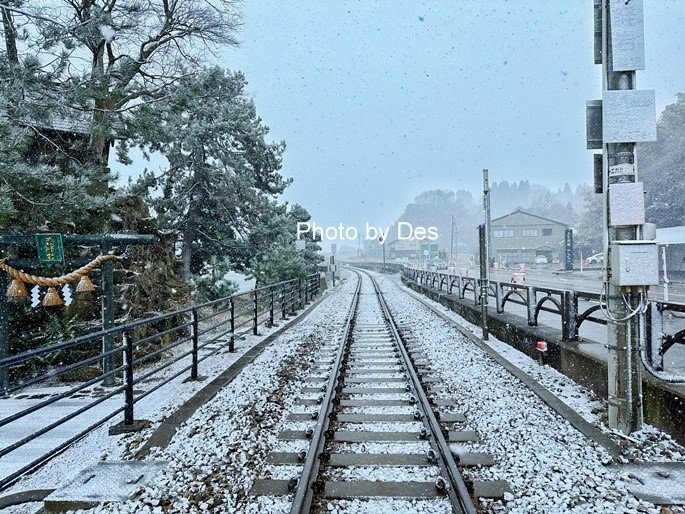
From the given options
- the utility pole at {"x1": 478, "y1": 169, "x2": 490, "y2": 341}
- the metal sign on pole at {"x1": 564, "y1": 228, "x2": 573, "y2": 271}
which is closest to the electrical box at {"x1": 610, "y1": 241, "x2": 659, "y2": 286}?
the utility pole at {"x1": 478, "y1": 169, "x2": 490, "y2": 341}

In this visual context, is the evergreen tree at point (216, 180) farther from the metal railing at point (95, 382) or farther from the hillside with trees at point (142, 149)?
the metal railing at point (95, 382)

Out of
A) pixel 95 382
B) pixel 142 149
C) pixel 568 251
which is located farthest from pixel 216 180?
pixel 568 251

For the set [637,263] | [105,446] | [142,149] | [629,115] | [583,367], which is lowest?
[105,446]

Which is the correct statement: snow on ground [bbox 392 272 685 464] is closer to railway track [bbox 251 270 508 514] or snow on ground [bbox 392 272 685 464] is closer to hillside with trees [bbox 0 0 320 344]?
railway track [bbox 251 270 508 514]

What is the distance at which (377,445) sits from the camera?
4.47 m

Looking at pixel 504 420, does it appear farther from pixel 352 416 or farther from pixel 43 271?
pixel 43 271

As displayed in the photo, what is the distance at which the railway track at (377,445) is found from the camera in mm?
3541

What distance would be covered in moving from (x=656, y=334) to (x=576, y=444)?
1794 millimetres

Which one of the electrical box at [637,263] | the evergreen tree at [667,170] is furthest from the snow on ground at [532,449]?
the evergreen tree at [667,170]

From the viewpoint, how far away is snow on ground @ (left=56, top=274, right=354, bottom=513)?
11.5ft

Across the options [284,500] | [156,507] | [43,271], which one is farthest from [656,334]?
[43,271]

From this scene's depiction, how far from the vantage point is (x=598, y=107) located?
4.87 m

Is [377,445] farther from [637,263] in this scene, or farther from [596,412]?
[637,263]

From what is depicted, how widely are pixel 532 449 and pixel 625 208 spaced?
2673 millimetres
